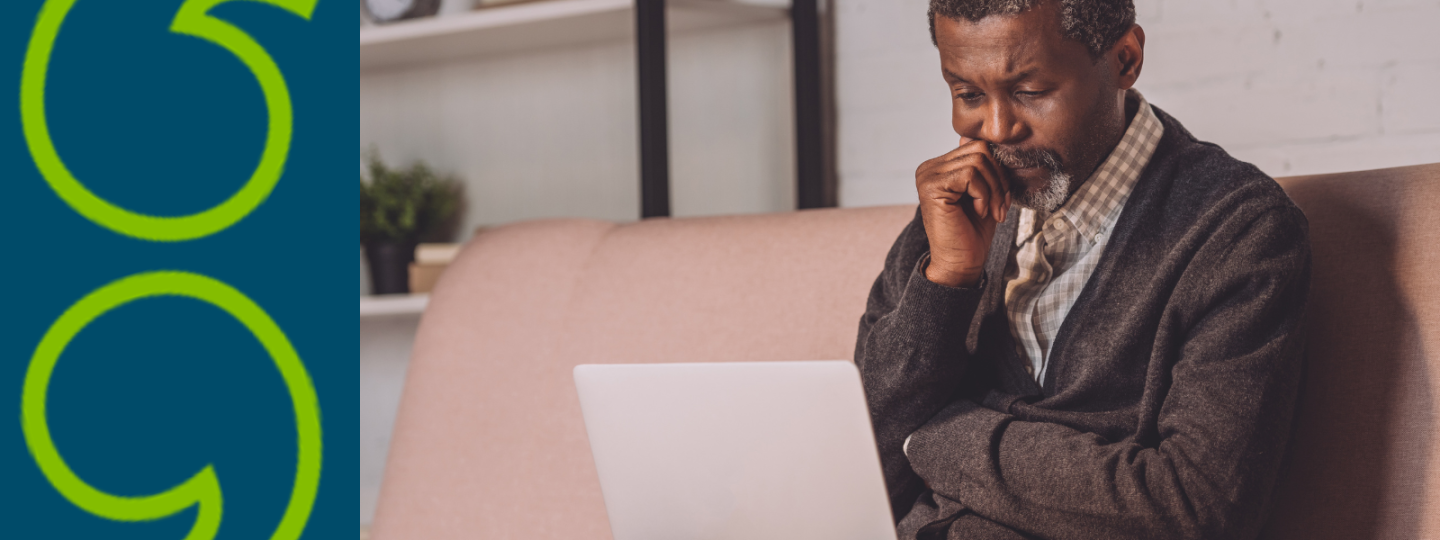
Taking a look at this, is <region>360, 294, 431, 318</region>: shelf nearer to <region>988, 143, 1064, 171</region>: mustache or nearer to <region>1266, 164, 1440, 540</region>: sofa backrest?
<region>988, 143, 1064, 171</region>: mustache

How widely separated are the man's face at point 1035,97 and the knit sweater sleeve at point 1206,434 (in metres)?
0.13

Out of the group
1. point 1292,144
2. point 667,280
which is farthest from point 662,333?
point 1292,144

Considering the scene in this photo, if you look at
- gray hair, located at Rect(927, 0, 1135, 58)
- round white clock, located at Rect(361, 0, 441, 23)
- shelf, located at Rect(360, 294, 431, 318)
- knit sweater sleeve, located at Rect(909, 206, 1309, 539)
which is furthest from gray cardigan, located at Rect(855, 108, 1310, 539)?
round white clock, located at Rect(361, 0, 441, 23)

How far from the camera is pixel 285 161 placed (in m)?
0.69

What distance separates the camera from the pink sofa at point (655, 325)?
933 millimetres

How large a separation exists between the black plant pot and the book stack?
0.06 metres

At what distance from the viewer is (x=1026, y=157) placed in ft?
3.05

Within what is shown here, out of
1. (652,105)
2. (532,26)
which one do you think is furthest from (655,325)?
(532,26)

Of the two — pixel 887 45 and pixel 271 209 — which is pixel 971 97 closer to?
pixel 271 209

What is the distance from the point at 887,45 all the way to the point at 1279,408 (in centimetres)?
105

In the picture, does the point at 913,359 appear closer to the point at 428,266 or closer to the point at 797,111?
the point at 797,111

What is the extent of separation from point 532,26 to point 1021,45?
1.25 m

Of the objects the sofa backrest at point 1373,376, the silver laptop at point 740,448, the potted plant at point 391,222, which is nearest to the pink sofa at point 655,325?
the sofa backrest at point 1373,376

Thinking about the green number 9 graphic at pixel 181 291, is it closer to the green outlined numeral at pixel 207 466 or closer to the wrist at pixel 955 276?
the green outlined numeral at pixel 207 466
